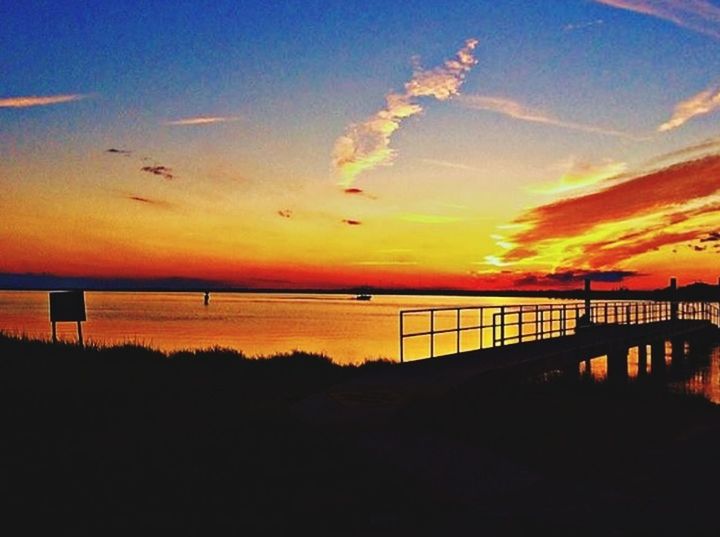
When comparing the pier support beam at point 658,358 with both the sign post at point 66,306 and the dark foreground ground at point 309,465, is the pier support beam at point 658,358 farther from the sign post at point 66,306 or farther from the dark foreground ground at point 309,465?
the sign post at point 66,306

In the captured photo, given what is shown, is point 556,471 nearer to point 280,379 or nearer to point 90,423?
point 90,423

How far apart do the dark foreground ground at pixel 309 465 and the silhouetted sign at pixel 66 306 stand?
338 centimetres

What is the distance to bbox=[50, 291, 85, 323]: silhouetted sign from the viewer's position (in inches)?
700

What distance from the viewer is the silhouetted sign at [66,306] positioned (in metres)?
17.8

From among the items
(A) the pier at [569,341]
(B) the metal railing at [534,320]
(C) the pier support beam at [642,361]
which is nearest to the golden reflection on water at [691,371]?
(C) the pier support beam at [642,361]

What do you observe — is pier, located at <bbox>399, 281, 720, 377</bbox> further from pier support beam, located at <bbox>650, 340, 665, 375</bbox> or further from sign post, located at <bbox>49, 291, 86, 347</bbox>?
sign post, located at <bbox>49, 291, 86, 347</bbox>

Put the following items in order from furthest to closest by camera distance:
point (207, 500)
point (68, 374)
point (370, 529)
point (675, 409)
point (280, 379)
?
point (675, 409) < point (280, 379) < point (68, 374) < point (207, 500) < point (370, 529)

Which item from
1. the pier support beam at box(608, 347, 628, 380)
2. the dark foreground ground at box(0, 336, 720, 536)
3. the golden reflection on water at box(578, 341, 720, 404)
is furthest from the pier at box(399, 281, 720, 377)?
the dark foreground ground at box(0, 336, 720, 536)

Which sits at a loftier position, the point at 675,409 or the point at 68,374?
the point at 68,374

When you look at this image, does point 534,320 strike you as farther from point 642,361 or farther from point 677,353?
point 642,361

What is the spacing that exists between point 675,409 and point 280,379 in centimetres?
959

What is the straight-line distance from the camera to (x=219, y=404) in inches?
Result: 448

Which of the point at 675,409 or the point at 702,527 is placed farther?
the point at 675,409

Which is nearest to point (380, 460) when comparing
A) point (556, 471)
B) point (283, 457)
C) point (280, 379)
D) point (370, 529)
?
point (283, 457)
